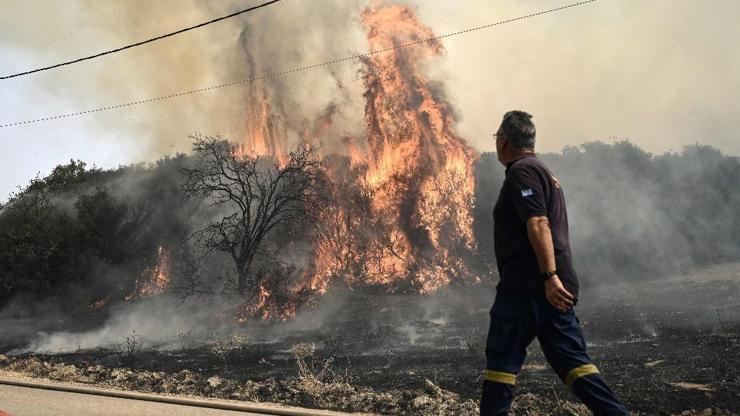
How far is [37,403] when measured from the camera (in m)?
5.94

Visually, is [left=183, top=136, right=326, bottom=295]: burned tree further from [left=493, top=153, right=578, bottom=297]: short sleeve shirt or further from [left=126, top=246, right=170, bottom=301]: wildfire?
[left=493, top=153, right=578, bottom=297]: short sleeve shirt

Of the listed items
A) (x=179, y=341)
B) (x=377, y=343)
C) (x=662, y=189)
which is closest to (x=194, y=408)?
(x=377, y=343)

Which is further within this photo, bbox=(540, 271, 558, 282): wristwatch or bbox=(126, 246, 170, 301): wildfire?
bbox=(126, 246, 170, 301): wildfire

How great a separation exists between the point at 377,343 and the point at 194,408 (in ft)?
24.8

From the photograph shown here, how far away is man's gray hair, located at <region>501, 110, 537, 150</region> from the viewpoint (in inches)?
130

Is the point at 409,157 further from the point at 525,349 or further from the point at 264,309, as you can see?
the point at 525,349

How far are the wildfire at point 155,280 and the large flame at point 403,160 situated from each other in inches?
274

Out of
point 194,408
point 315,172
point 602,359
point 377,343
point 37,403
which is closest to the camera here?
point 194,408

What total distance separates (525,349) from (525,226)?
682 millimetres

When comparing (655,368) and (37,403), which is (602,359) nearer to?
(655,368)

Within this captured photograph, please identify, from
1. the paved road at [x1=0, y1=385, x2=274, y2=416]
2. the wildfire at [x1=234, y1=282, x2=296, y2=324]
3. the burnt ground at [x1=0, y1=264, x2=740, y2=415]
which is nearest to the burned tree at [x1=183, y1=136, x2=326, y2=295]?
the wildfire at [x1=234, y1=282, x2=296, y2=324]

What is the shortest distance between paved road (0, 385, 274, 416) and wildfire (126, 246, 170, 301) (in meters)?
18.7

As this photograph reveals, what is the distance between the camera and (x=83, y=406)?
5719mm

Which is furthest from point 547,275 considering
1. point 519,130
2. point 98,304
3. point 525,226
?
point 98,304
